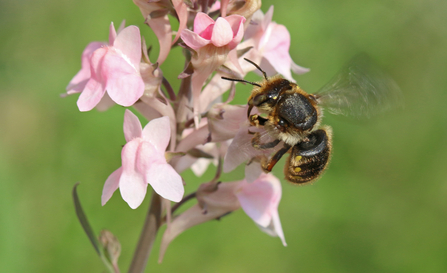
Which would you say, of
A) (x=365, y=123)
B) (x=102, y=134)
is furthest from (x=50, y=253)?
(x=365, y=123)

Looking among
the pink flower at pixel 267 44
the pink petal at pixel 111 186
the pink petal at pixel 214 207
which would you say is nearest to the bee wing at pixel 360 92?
the pink flower at pixel 267 44

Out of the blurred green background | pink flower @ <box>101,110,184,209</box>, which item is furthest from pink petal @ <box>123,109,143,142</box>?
the blurred green background

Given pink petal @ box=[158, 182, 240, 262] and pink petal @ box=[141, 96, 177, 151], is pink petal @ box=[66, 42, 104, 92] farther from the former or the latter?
pink petal @ box=[158, 182, 240, 262]

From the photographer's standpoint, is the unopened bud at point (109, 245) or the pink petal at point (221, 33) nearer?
the pink petal at point (221, 33)

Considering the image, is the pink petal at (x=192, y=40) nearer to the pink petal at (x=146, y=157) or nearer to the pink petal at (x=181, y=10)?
the pink petal at (x=181, y=10)

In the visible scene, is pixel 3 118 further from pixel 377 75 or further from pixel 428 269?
pixel 428 269
